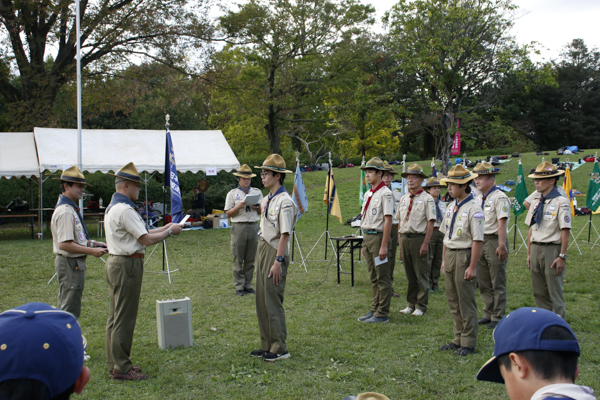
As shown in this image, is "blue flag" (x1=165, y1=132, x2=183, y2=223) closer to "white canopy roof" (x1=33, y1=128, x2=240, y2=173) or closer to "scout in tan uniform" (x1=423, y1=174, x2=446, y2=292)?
"scout in tan uniform" (x1=423, y1=174, x2=446, y2=292)

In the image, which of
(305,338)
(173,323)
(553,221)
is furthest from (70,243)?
(553,221)

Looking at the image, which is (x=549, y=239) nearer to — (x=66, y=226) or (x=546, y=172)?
(x=546, y=172)

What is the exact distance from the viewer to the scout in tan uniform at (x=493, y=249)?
629cm

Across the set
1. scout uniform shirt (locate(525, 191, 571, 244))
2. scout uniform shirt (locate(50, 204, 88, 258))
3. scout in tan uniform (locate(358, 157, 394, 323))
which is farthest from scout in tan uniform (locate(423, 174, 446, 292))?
scout uniform shirt (locate(50, 204, 88, 258))

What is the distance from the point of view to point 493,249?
21.4ft

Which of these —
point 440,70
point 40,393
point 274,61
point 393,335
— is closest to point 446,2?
point 440,70

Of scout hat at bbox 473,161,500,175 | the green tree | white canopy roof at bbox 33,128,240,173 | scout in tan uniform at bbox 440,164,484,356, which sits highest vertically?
the green tree

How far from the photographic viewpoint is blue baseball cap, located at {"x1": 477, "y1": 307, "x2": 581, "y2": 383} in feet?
4.62

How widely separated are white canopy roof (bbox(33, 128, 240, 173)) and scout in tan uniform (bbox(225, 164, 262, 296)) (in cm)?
692

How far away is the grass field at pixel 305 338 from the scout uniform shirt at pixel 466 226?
1.21 metres

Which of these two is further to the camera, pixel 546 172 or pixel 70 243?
pixel 546 172

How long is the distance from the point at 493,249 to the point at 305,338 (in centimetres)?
294

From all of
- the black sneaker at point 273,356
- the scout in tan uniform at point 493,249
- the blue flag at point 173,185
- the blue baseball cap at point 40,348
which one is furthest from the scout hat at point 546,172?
A: the blue flag at point 173,185

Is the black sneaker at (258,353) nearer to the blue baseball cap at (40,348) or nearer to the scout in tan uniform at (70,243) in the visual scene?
→ the scout in tan uniform at (70,243)
